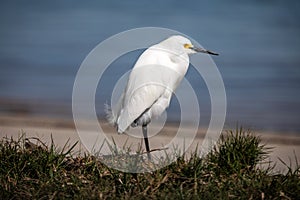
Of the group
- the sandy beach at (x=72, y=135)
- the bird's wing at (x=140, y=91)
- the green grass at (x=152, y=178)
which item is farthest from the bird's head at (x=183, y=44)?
the sandy beach at (x=72, y=135)

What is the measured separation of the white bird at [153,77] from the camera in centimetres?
484

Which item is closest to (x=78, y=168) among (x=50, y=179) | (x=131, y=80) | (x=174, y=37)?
(x=50, y=179)

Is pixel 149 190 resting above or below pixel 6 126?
below

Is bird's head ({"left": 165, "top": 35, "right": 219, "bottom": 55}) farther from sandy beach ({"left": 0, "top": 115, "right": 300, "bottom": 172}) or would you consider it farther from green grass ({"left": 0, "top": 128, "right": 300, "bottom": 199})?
sandy beach ({"left": 0, "top": 115, "right": 300, "bottom": 172})

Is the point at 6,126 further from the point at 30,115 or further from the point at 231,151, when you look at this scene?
the point at 231,151

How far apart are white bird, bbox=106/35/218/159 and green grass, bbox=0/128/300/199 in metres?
0.38

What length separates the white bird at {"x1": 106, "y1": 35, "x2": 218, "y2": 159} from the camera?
4.84 meters

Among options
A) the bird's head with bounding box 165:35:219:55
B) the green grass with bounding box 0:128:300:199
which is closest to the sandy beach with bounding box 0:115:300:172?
the green grass with bounding box 0:128:300:199

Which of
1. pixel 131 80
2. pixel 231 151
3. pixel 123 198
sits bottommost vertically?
pixel 123 198

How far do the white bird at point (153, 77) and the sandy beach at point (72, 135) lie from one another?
1.82 meters

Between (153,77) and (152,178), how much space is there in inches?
26.0

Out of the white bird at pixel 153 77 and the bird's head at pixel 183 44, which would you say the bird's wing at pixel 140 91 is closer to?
the white bird at pixel 153 77

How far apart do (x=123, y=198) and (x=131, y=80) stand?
836mm

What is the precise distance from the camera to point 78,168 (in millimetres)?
5137
